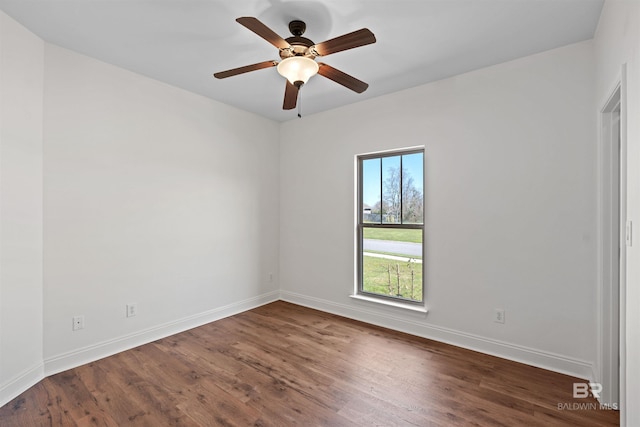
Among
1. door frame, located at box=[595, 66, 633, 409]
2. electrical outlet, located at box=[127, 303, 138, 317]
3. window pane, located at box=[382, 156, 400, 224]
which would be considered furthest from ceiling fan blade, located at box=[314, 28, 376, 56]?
electrical outlet, located at box=[127, 303, 138, 317]

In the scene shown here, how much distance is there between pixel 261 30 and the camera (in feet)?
5.72

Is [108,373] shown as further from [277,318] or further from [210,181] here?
[210,181]

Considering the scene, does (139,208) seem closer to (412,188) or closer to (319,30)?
(319,30)

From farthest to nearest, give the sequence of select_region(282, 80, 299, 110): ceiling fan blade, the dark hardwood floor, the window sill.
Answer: the window sill < select_region(282, 80, 299, 110): ceiling fan blade < the dark hardwood floor

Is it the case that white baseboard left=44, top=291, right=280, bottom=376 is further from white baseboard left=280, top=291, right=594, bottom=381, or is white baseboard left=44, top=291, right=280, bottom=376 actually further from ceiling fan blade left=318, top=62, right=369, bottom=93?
ceiling fan blade left=318, top=62, right=369, bottom=93

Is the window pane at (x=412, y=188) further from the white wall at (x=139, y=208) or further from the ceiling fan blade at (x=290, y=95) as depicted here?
the white wall at (x=139, y=208)

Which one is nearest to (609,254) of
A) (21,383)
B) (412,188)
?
(412,188)

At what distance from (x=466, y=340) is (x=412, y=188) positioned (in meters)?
1.65

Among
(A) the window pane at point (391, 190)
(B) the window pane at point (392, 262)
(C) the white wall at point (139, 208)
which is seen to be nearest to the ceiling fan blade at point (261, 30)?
(C) the white wall at point (139, 208)

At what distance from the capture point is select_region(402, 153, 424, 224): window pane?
338 cm

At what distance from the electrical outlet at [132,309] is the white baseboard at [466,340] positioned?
2083 millimetres

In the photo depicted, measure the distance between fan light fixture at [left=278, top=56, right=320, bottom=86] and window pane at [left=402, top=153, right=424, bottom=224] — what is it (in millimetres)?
1727

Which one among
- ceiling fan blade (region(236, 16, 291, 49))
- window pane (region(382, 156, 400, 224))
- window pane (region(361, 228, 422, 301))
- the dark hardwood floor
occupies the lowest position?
the dark hardwood floor

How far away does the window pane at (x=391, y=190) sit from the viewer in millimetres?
3574
